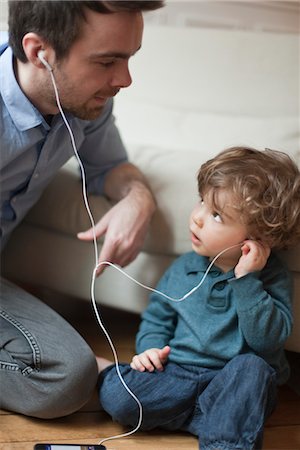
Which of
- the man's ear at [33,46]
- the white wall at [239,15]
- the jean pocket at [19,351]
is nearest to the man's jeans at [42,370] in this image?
the jean pocket at [19,351]

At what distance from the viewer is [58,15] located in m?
1.01

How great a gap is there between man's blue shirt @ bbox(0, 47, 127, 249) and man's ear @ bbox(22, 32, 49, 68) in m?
0.06

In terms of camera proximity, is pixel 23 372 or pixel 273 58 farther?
pixel 273 58

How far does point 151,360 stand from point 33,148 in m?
0.43

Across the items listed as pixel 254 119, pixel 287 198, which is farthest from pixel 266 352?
pixel 254 119

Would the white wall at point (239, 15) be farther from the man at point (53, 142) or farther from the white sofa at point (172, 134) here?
the man at point (53, 142)

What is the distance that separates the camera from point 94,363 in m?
1.16

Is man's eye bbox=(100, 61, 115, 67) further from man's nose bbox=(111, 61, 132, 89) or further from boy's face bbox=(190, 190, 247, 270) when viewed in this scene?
boy's face bbox=(190, 190, 247, 270)

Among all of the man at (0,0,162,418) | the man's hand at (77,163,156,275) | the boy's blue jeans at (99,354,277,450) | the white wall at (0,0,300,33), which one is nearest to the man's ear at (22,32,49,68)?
the man at (0,0,162,418)

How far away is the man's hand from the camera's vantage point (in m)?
1.24

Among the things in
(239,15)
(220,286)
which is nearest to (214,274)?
(220,286)

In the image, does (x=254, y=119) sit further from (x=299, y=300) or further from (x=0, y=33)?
(x=0, y=33)

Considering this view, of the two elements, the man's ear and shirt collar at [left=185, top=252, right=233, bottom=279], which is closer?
the man's ear

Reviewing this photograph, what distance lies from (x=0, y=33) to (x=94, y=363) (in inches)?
23.7
